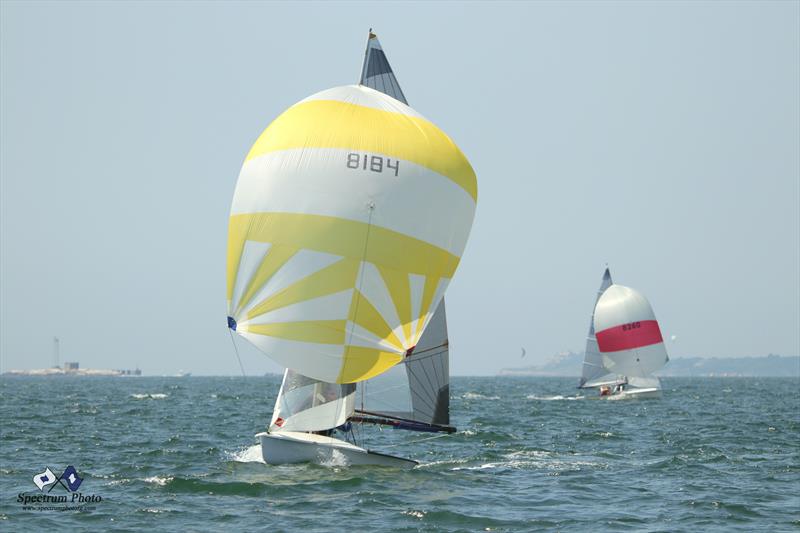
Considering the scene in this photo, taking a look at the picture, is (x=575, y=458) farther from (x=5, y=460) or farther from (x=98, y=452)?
(x=5, y=460)

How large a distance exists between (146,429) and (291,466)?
62.1 ft

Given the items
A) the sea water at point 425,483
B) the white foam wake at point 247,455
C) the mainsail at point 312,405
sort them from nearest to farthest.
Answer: the sea water at point 425,483 → the mainsail at point 312,405 → the white foam wake at point 247,455

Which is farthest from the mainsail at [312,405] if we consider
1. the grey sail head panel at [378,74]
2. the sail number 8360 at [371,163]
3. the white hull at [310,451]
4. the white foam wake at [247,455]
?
the grey sail head panel at [378,74]

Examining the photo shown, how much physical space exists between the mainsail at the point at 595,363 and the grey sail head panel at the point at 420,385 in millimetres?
49064

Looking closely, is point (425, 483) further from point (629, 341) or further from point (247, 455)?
point (629, 341)

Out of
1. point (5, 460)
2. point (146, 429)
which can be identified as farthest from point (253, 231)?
point (146, 429)

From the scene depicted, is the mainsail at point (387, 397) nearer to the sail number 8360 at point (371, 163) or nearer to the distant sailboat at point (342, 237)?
the distant sailboat at point (342, 237)

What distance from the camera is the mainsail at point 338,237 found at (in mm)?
21578

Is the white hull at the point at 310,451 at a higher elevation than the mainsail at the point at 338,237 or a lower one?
lower

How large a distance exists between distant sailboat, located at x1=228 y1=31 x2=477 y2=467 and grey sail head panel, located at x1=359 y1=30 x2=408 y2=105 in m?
2.19

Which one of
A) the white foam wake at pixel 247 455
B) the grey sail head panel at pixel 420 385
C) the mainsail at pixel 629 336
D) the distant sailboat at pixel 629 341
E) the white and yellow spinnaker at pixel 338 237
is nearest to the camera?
the white and yellow spinnaker at pixel 338 237

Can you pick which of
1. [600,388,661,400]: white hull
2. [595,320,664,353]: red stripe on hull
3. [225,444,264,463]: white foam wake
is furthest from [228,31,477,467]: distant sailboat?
[600,388,661,400]: white hull

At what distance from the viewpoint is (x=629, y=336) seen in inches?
2692

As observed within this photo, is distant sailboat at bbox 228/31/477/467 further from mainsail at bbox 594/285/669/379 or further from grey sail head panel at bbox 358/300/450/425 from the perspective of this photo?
mainsail at bbox 594/285/669/379
